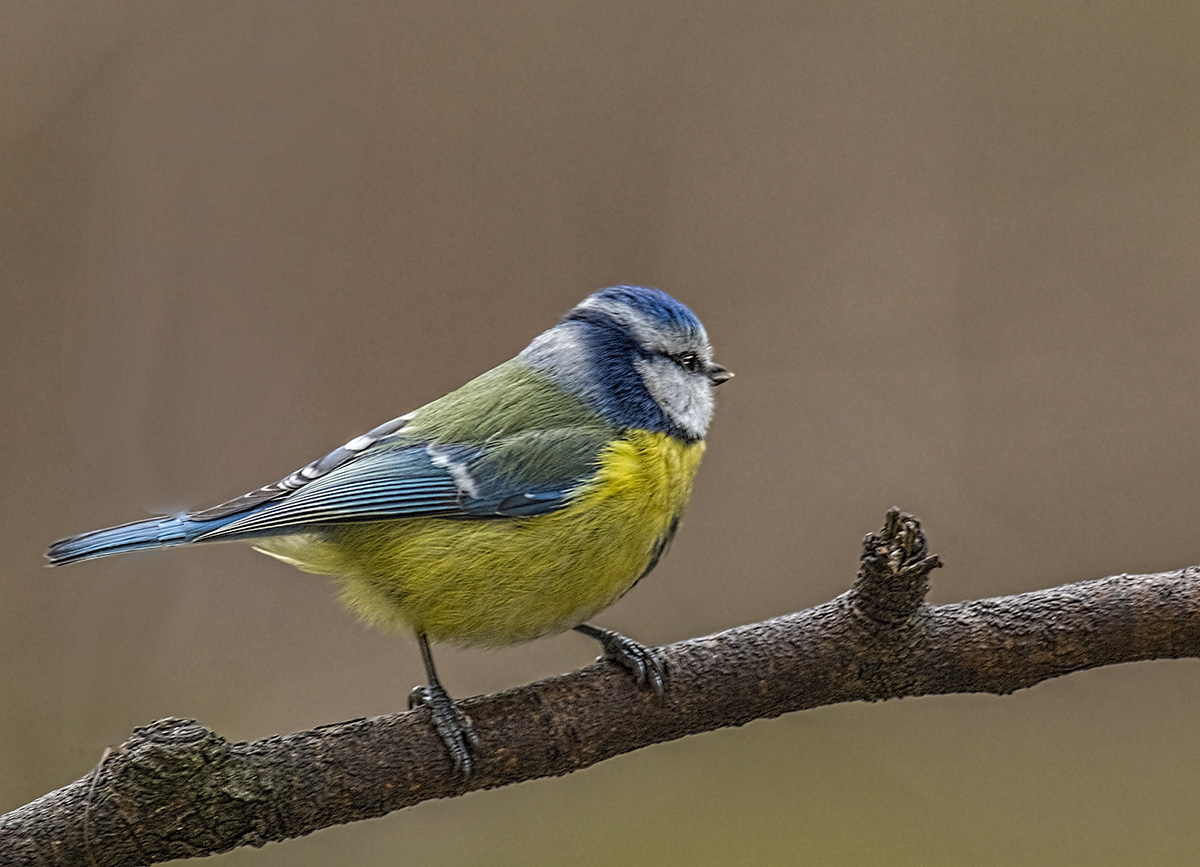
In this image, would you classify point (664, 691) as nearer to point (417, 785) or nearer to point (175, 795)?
point (417, 785)

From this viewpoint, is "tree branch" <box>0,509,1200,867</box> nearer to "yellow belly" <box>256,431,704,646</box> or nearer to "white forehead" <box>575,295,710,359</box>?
"yellow belly" <box>256,431,704,646</box>

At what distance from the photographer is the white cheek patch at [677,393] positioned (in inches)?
59.1

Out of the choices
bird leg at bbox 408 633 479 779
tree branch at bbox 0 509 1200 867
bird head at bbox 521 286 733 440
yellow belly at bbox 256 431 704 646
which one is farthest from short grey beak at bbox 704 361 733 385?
bird leg at bbox 408 633 479 779

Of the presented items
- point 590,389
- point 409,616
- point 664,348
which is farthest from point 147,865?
point 664,348

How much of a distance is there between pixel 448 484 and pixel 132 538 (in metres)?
0.38

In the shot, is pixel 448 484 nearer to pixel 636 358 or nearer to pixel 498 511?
pixel 498 511

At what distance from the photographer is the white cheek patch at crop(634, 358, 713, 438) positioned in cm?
150

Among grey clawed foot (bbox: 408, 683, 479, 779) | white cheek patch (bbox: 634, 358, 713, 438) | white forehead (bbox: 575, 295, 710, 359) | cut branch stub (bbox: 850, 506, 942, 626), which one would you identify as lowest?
grey clawed foot (bbox: 408, 683, 479, 779)

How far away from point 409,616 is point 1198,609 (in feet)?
3.01

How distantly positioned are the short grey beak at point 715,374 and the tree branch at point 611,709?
41cm

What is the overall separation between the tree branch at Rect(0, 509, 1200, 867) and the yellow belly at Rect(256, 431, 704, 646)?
0.30 feet

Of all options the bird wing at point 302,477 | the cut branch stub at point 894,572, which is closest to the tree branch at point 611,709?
the cut branch stub at point 894,572

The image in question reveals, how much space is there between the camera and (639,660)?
130 centimetres

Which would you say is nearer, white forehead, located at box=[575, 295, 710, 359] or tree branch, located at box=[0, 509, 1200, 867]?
tree branch, located at box=[0, 509, 1200, 867]
